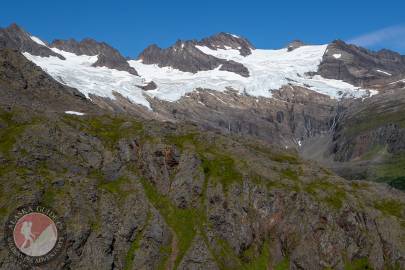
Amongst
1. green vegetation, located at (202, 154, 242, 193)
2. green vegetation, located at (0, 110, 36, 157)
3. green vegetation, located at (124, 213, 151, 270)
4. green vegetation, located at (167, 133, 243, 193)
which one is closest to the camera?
green vegetation, located at (124, 213, 151, 270)

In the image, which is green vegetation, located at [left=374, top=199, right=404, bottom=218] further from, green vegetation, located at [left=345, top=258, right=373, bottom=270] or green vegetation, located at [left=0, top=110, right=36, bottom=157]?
green vegetation, located at [left=0, top=110, right=36, bottom=157]

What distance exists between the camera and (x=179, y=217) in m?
126

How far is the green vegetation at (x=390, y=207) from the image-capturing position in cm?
13801

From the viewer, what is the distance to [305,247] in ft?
412

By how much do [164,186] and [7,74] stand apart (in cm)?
6972

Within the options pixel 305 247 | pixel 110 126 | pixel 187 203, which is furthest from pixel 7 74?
pixel 305 247

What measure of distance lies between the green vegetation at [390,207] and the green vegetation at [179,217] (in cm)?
4286

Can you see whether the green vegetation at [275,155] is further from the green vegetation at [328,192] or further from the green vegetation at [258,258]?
the green vegetation at [258,258]

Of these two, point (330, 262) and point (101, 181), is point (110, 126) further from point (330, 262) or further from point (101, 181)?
point (330, 262)

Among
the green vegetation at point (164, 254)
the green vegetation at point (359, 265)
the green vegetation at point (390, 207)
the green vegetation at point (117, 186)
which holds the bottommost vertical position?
the green vegetation at point (164, 254)

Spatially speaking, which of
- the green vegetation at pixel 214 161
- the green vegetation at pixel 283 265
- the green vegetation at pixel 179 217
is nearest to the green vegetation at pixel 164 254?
the green vegetation at pixel 179 217

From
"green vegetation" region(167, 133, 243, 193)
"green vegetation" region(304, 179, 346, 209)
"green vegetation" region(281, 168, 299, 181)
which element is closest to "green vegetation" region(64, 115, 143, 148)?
"green vegetation" region(167, 133, 243, 193)

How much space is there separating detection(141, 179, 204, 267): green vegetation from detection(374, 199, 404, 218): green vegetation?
4286cm

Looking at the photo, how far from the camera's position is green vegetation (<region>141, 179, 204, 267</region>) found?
120 meters
